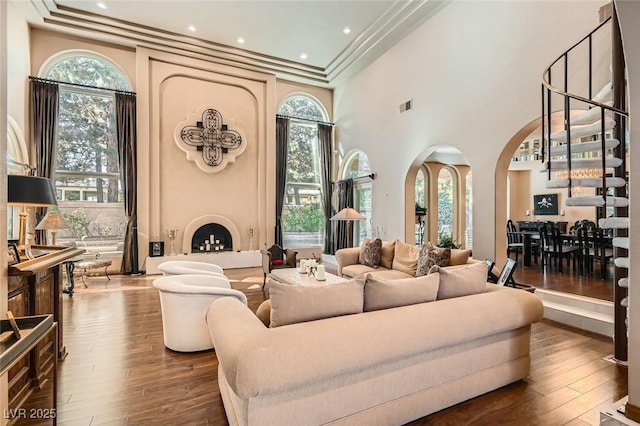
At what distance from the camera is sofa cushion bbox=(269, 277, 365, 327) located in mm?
1938

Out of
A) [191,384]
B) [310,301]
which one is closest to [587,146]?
[310,301]

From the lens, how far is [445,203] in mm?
9312

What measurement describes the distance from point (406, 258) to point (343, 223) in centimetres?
377

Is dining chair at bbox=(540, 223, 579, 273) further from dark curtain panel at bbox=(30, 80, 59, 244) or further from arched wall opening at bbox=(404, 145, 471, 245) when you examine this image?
dark curtain panel at bbox=(30, 80, 59, 244)

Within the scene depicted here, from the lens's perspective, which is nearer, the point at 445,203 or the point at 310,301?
the point at 310,301

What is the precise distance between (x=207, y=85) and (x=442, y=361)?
8143mm

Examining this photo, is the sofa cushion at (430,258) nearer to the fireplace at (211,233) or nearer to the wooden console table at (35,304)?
the wooden console table at (35,304)

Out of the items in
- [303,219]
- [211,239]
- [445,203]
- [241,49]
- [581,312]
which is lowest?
[581,312]

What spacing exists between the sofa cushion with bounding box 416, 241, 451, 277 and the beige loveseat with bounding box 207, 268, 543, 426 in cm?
156

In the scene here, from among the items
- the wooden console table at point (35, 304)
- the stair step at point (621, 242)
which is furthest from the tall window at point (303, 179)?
the stair step at point (621, 242)

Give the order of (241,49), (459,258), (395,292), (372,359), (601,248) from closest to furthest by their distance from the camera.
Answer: (372,359) < (395,292) < (459,258) < (601,248) < (241,49)

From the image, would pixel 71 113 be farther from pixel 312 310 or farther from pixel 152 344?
pixel 312 310

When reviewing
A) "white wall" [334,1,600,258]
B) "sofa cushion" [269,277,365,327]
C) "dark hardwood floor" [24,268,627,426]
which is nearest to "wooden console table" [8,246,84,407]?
"dark hardwood floor" [24,268,627,426]

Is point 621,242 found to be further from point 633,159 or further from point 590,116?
point 590,116
